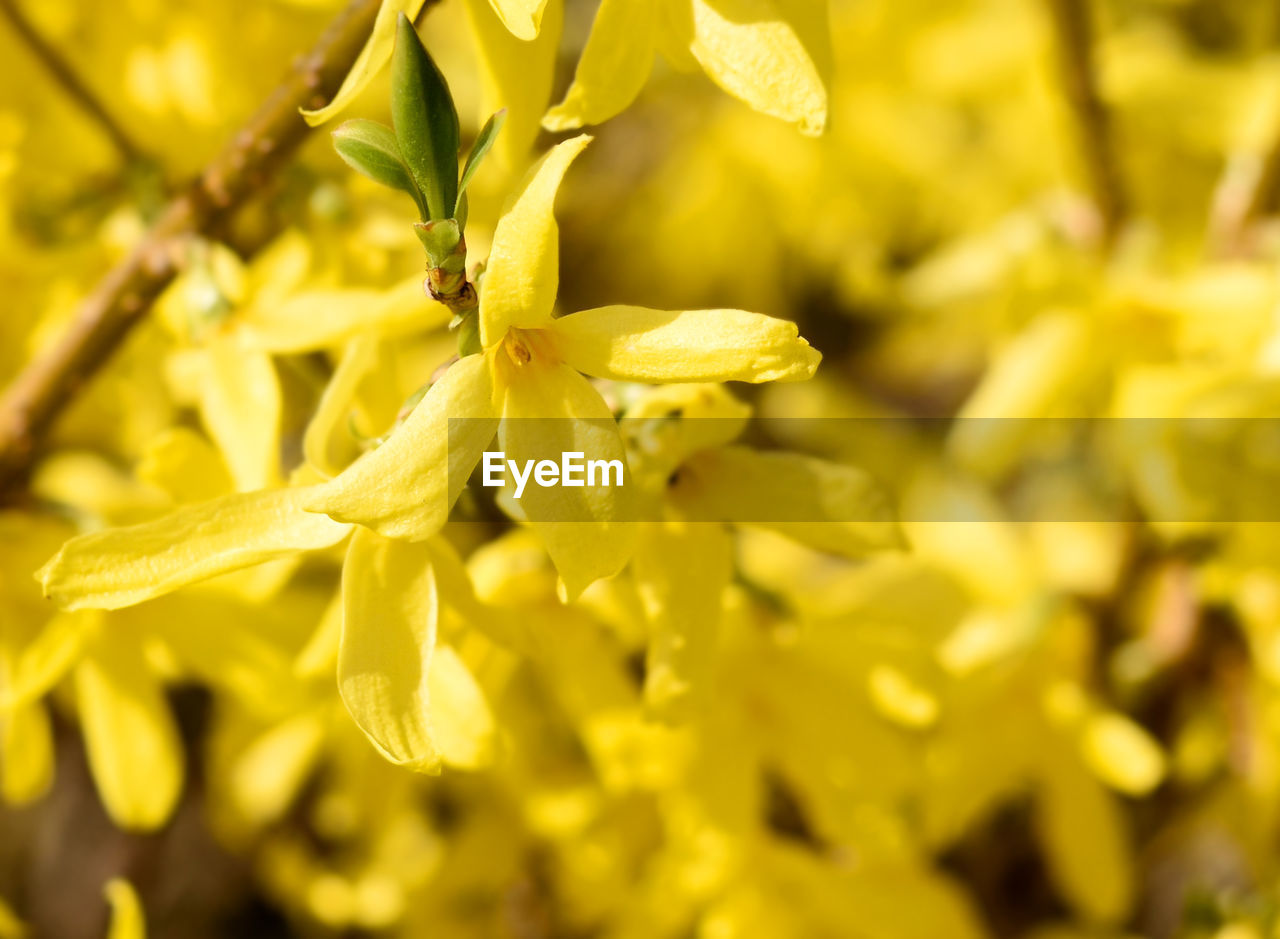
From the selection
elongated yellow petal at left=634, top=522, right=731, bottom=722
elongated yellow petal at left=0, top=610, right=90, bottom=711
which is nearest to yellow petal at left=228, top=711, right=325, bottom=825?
elongated yellow petal at left=0, top=610, right=90, bottom=711

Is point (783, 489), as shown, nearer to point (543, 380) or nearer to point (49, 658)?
point (543, 380)

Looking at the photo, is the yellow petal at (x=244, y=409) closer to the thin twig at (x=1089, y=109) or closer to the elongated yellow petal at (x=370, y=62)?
the elongated yellow petal at (x=370, y=62)

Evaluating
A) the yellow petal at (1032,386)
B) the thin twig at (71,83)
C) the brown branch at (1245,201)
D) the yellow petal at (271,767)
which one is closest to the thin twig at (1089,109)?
the brown branch at (1245,201)

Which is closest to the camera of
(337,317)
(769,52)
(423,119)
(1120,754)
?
(423,119)

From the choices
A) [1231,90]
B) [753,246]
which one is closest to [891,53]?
[753,246]

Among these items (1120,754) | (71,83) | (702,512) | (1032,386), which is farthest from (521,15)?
(1120,754)

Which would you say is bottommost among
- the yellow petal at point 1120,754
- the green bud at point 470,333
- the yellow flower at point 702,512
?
the yellow petal at point 1120,754
